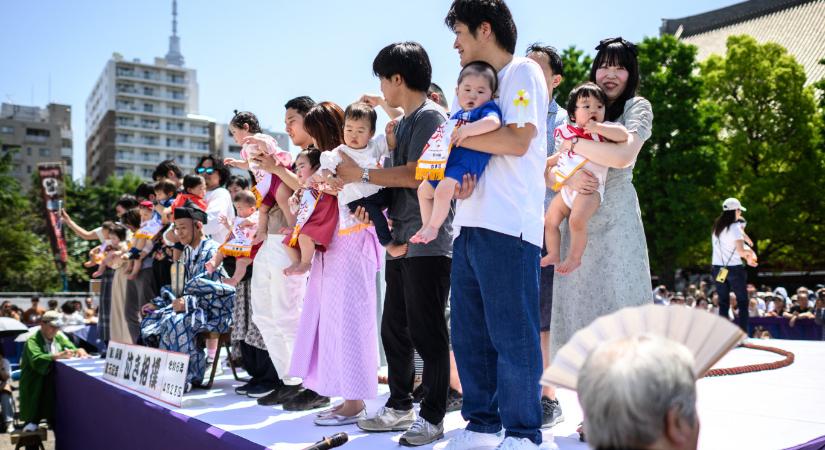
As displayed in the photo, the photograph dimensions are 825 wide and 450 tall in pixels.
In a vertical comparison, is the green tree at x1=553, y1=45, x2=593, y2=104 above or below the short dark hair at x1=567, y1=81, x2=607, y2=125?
above

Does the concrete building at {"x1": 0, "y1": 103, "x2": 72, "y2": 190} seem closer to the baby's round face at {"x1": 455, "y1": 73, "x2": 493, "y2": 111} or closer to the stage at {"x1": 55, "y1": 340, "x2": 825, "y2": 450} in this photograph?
the stage at {"x1": 55, "y1": 340, "x2": 825, "y2": 450}

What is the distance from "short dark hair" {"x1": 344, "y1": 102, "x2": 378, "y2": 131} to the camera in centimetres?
319

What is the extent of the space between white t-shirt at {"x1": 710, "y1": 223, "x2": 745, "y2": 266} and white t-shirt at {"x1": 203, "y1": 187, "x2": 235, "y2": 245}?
18.0 ft

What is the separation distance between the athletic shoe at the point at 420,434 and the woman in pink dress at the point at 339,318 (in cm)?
61

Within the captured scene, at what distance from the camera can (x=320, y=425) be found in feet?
10.7

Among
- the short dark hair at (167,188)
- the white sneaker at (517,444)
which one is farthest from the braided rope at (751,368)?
the short dark hair at (167,188)

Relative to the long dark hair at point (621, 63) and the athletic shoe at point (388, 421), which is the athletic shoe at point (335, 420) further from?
the long dark hair at point (621, 63)

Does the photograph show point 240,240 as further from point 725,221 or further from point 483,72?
point 725,221

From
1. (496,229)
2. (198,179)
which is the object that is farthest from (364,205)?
(198,179)

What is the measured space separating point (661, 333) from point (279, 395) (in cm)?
310

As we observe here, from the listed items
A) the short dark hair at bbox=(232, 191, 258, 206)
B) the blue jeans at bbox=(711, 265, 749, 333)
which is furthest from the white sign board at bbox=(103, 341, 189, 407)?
the blue jeans at bbox=(711, 265, 749, 333)

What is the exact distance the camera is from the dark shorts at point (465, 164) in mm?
2418

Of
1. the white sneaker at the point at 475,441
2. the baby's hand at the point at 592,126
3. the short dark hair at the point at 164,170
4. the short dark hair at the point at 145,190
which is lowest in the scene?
the white sneaker at the point at 475,441

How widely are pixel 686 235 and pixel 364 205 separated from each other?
74.9ft
